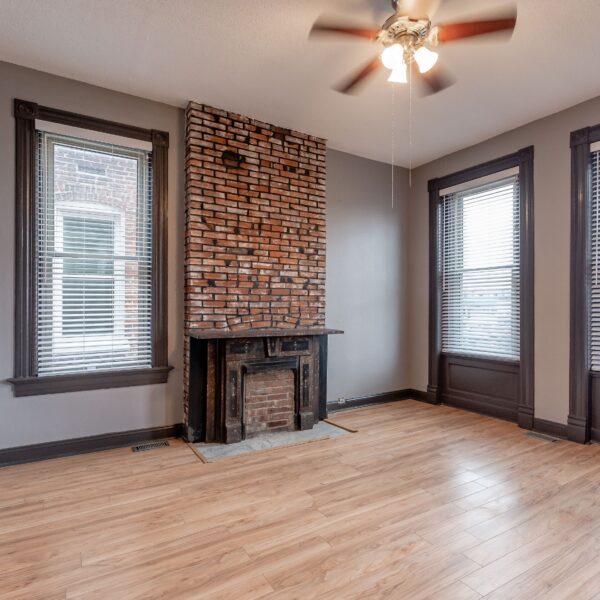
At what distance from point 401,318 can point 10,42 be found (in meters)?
4.49

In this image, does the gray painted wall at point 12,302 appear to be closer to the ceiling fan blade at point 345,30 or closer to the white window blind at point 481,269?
the ceiling fan blade at point 345,30

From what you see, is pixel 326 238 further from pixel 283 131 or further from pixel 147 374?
pixel 147 374

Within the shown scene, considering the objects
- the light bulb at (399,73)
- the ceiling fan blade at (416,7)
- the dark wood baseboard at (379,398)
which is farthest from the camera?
the dark wood baseboard at (379,398)

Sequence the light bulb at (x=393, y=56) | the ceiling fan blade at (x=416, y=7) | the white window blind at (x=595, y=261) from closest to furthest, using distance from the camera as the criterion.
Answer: the ceiling fan blade at (x=416, y=7) → the light bulb at (x=393, y=56) → the white window blind at (x=595, y=261)

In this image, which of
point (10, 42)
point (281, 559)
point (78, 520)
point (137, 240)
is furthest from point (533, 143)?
point (78, 520)

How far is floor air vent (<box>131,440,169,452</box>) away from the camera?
3.21 meters

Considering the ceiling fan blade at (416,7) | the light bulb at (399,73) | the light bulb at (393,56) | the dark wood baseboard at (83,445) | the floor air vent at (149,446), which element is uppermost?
the ceiling fan blade at (416,7)

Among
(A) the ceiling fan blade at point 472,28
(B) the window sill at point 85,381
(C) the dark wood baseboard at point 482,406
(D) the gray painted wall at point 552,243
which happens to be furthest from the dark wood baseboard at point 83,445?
(A) the ceiling fan blade at point 472,28

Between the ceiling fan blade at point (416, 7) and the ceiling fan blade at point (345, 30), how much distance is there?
0.80 feet

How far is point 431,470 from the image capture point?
2.83 meters

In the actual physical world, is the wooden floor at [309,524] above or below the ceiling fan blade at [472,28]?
below

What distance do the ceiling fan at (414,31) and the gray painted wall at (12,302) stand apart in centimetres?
177

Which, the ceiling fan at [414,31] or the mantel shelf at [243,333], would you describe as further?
the mantel shelf at [243,333]

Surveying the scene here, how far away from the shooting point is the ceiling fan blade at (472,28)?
223 cm
